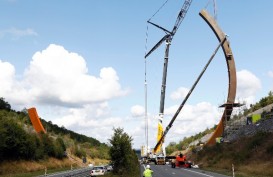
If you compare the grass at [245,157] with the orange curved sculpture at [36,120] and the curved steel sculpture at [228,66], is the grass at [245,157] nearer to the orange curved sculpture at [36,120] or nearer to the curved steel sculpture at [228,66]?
the curved steel sculpture at [228,66]

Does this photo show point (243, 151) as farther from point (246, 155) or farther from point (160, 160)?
point (160, 160)

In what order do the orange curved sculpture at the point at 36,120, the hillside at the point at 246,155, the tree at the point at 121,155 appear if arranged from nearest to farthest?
1. the tree at the point at 121,155
2. the hillside at the point at 246,155
3. the orange curved sculpture at the point at 36,120

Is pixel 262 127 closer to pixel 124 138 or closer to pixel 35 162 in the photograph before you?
pixel 124 138

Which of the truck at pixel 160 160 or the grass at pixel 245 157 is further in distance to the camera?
the truck at pixel 160 160

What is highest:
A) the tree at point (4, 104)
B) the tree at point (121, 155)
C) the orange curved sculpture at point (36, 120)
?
the tree at point (4, 104)

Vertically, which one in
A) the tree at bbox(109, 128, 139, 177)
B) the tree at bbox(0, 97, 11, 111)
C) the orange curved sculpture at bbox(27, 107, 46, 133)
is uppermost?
the tree at bbox(0, 97, 11, 111)

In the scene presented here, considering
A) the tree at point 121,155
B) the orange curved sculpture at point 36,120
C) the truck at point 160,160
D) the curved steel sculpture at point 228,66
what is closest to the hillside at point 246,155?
the curved steel sculpture at point 228,66

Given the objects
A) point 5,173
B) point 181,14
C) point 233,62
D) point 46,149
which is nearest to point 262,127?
point 233,62

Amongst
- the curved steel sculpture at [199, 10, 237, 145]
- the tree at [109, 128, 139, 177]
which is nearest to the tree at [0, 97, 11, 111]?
the curved steel sculpture at [199, 10, 237, 145]

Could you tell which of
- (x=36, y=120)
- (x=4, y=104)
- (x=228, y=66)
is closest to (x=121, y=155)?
(x=228, y=66)

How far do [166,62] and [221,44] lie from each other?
35.1 m

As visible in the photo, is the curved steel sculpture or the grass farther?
the curved steel sculpture

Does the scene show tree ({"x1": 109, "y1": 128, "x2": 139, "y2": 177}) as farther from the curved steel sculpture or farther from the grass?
the curved steel sculpture

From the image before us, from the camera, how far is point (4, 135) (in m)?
61.8
